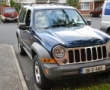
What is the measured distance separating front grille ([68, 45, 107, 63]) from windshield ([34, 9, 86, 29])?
58.5 inches

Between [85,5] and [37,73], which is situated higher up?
[37,73]

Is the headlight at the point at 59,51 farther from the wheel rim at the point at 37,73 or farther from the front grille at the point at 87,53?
the wheel rim at the point at 37,73

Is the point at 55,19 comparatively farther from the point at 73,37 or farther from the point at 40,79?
the point at 40,79

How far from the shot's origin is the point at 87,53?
15.9 feet

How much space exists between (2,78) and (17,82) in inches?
22.6

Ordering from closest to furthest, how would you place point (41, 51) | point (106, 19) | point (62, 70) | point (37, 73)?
point (62, 70)
point (41, 51)
point (37, 73)
point (106, 19)

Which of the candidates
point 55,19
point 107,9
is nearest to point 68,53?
point 55,19

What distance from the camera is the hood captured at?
4840 millimetres

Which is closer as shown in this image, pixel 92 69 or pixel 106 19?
pixel 92 69

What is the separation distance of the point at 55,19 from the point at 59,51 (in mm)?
1751

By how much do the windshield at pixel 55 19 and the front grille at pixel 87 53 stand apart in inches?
58.5

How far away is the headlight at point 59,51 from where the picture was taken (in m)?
4.73

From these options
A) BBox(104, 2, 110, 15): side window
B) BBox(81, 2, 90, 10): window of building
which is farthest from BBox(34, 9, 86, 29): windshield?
BBox(81, 2, 90, 10): window of building

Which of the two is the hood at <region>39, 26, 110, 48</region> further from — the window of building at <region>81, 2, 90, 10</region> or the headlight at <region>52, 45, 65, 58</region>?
the window of building at <region>81, 2, 90, 10</region>
